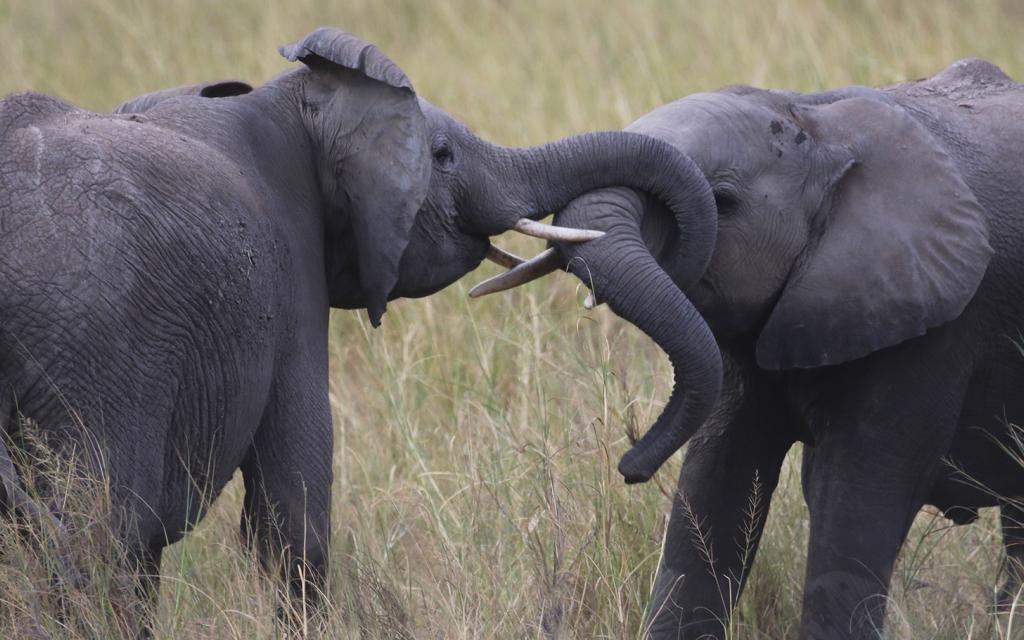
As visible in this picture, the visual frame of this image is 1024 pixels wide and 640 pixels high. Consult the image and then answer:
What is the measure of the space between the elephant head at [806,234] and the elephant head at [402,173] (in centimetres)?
12

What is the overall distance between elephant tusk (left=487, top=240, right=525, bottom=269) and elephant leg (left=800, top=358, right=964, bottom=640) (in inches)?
33.5

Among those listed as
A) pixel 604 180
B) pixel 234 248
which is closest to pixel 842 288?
pixel 604 180

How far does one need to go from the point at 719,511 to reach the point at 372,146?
4.24ft

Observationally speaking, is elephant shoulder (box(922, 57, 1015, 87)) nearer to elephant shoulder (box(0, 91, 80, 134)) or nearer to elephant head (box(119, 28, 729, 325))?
elephant head (box(119, 28, 729, 325))

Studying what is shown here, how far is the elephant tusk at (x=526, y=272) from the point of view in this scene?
3.66m

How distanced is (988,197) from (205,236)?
191cm

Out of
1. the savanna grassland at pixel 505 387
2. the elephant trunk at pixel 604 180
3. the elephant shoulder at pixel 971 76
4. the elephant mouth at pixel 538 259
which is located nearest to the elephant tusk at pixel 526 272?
the elephant mouth at pixel 538 259

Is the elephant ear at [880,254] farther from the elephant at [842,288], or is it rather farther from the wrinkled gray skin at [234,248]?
the wrinkled gray skin at [234,248]

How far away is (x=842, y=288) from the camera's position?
3711mm

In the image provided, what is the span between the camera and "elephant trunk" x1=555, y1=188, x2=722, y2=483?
11.4 ft

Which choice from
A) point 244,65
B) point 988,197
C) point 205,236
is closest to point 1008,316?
point 988,197

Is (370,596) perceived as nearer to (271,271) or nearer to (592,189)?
(271,271)

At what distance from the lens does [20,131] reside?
3.19 metres

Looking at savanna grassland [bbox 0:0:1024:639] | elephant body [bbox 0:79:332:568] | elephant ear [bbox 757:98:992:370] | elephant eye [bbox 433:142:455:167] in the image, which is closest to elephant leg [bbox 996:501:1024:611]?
savanna grassland [bbox 0:0:1024:639]
